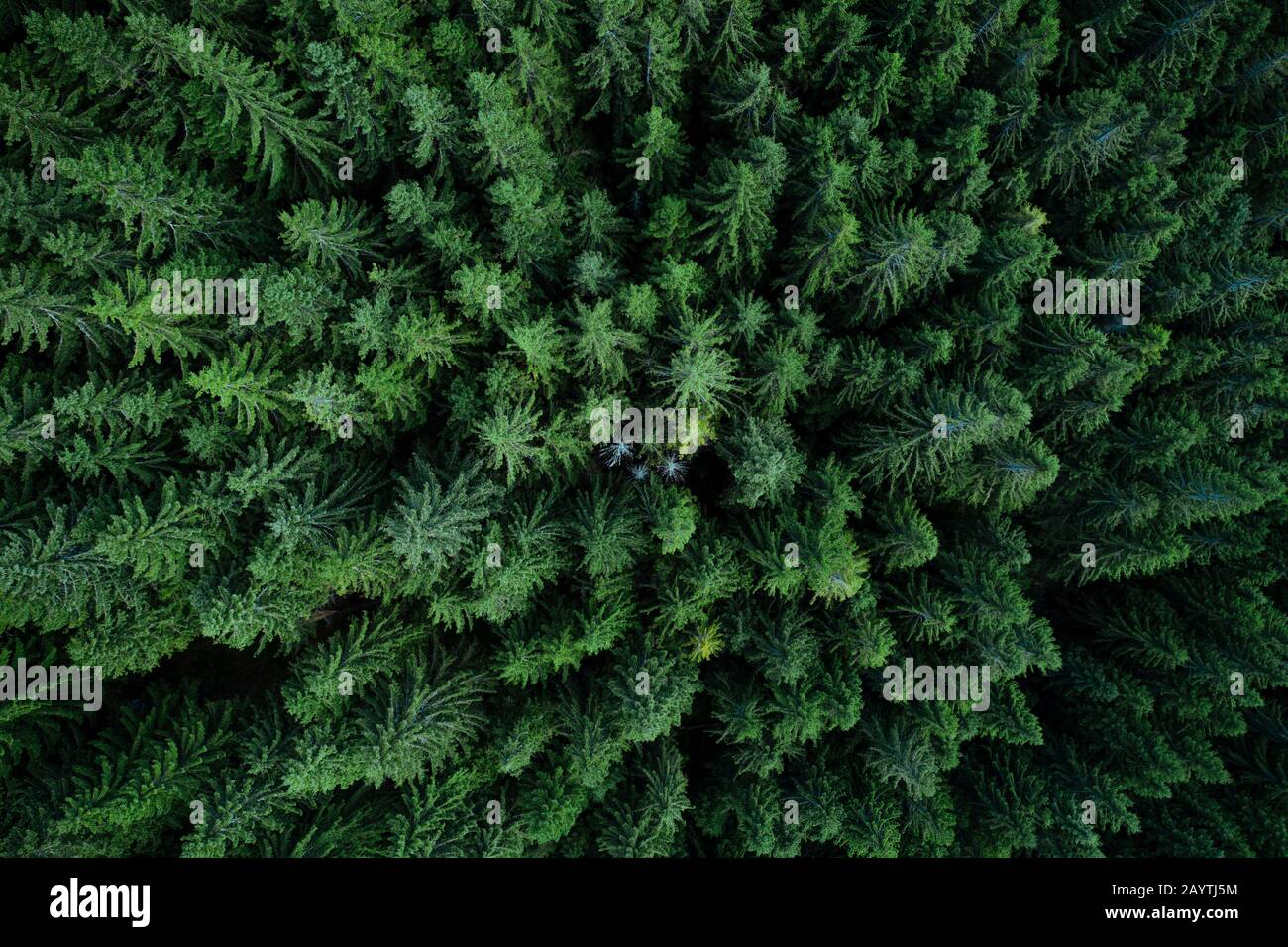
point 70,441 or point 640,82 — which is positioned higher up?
point 640,82

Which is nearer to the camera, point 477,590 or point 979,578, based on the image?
point 477,590

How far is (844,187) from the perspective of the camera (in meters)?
11.8

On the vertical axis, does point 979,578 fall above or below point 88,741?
above

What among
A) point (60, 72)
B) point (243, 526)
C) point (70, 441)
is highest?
point (60, 72)

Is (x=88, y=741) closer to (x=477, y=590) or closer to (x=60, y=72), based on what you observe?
(x=477, y=590)

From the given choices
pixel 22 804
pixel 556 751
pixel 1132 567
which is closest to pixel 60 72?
pixel 22 804

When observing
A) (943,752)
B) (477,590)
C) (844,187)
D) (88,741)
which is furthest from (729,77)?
(88,741)

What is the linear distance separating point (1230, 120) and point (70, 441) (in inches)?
1029

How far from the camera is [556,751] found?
12.9m

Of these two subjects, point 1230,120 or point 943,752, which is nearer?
point 943,752

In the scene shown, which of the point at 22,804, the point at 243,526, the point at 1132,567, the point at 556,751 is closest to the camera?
the point at 22,804

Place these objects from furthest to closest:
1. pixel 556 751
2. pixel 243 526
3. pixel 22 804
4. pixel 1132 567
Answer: pixel 1132 567 → pixel 556 751 → pixel 243 526 → pixel 22 804

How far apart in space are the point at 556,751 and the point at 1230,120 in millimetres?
21404

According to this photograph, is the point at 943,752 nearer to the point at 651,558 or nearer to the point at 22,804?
the point at 651,558
